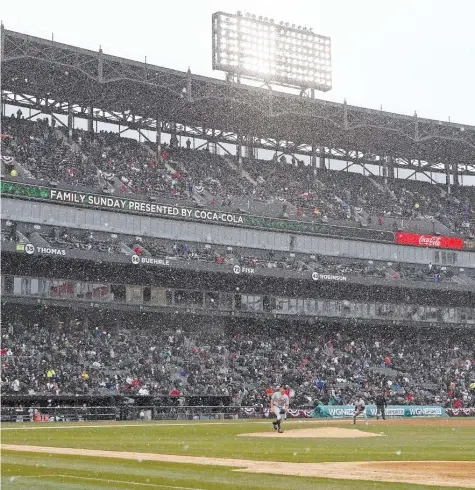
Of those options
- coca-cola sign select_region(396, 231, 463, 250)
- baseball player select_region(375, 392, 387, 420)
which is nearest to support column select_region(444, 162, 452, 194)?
coca-cola sign select_region(396, 231, 463, 250)

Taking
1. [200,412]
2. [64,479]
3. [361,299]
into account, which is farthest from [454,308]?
[64,479]

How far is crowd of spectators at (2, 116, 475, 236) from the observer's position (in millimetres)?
59562

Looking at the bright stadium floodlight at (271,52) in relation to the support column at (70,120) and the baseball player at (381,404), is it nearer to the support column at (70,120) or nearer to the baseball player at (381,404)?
the support column at (70,120)

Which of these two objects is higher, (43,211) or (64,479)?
(43,211)

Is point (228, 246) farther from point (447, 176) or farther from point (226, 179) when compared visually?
point (447, 176)

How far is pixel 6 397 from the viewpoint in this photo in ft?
140

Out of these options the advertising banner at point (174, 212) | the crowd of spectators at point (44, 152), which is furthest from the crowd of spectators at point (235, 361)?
the crowd of spectators at point (44, 152)

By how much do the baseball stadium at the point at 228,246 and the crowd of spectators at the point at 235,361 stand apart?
0.48 ft

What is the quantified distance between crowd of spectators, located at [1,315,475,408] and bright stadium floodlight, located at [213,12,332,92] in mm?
17490

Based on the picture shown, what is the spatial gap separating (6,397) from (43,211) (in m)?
14.6

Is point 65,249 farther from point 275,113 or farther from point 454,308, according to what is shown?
point 454,308

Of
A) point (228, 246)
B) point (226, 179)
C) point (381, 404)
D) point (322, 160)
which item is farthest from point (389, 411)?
point (322, 160)

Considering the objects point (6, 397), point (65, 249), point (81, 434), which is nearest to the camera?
point (81, 434)

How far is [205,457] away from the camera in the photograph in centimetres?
1944
